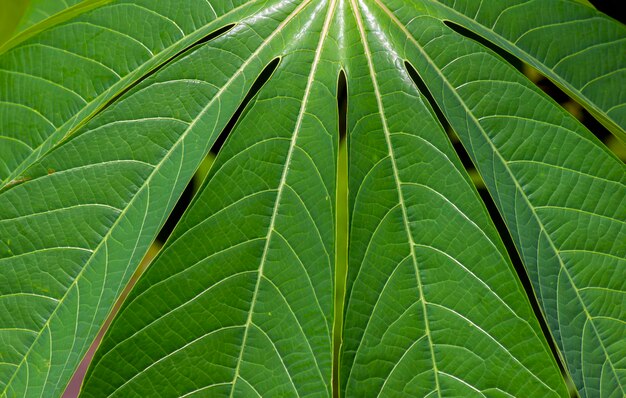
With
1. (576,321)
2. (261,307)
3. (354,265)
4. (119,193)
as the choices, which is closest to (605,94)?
(576,321)

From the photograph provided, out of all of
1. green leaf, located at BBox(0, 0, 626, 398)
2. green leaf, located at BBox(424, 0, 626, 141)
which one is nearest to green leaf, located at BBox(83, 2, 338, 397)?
green leaf, located at BBox(0, 0, 626, 398)

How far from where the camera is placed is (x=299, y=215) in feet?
2.81

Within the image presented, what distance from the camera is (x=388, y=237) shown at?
86 cm

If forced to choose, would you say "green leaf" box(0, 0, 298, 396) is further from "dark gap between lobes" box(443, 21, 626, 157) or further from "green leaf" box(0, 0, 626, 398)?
"dark gap between lobes" box(443, 21, 626, 157)

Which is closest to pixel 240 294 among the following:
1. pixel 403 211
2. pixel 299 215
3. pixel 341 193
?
pixel 299 215

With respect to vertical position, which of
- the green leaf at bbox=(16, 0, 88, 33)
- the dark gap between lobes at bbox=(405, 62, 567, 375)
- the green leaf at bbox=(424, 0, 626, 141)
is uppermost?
the green leaf at bbox=(16, 0, 88, 33)

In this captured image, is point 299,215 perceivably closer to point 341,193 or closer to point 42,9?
point 341,193

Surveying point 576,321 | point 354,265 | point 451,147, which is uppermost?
point 451,147

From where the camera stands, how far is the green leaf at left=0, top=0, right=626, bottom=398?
85 cm

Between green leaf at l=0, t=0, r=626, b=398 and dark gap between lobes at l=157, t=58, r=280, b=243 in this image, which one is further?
dark gap between lobes at l=157, t=58, r=280, b=243

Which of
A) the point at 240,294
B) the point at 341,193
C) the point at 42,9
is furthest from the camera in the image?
the point at 341,193

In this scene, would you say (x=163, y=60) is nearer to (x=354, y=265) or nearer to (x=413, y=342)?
(x=354, y=265)

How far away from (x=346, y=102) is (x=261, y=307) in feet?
1.03

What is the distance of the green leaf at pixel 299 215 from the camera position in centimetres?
85
